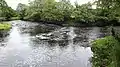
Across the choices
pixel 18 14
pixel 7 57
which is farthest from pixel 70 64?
pixel 18 14

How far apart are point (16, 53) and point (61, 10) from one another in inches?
1151

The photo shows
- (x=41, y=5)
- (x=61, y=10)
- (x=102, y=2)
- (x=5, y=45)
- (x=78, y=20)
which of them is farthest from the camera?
(x=41, y=5)

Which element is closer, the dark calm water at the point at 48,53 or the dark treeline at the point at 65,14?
the dark calm water at the point at 48,53

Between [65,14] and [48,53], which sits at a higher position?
[65,14]

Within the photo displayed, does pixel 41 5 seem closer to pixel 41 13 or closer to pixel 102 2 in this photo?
pixel 41 13

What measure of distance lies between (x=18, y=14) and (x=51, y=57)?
45551mm

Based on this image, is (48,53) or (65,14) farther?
(65,14)

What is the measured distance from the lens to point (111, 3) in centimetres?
1494

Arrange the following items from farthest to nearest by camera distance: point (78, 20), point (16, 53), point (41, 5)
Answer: point (41, 5)
point (78, 20)
point (16, 53)

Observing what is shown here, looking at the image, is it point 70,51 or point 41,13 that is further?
point 41,13

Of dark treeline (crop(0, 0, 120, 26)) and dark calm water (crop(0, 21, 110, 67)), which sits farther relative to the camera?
dark treeline (crop(0, 0, 120, 26))

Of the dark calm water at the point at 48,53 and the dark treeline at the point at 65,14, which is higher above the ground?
the dark treeline at the point at 65,14

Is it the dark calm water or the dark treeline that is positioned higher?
the dark treeline

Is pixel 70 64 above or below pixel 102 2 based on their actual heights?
below
